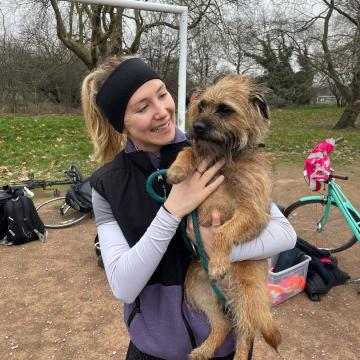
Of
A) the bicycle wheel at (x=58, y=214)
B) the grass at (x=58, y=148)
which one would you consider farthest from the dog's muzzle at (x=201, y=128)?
the grass at (x=58, y=148)

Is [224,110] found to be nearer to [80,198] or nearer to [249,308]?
[249,308]

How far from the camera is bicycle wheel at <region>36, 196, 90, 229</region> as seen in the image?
6.28 meters

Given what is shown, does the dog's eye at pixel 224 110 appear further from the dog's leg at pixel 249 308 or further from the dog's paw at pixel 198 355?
the dog's paw at pixel 198 355

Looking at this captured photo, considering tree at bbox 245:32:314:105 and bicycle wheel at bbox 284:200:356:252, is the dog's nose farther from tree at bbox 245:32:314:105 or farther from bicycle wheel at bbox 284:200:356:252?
tree at bbox 245:32:314:105

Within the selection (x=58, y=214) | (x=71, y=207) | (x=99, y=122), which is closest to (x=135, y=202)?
(x=99, y=122)

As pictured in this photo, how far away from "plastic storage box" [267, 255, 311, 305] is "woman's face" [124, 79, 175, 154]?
8.21 ft

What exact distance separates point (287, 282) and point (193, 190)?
2697mm

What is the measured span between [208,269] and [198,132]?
2.22 feet

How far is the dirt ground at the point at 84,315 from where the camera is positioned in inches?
133

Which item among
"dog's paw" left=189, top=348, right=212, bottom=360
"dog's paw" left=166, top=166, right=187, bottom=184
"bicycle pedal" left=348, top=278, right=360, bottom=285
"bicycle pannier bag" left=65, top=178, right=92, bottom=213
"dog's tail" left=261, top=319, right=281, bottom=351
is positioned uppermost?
"dog's paw" left=166, top=166, right=187, bottom=184

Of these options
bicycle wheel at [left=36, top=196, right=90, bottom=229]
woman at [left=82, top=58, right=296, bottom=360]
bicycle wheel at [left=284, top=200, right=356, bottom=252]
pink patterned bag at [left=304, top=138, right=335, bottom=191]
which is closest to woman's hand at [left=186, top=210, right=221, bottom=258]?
woman at [left=82, top=58, right=296, bottom=360]

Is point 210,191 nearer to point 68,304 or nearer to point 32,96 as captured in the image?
point 68,304

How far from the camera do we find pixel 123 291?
158 cm

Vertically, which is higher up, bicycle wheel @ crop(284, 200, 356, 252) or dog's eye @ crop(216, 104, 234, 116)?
dog's eye @ crop(216, 104, 234, 116)
